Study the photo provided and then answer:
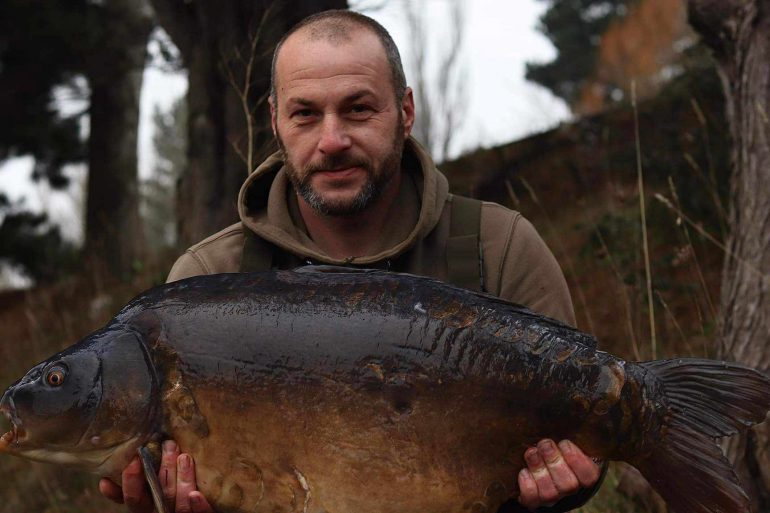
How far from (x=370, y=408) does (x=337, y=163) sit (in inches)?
34.5

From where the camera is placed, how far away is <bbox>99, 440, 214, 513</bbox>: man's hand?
7.02ft

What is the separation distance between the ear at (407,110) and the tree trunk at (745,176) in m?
1.72

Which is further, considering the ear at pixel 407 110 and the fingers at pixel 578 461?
the ear at pixel 407 110

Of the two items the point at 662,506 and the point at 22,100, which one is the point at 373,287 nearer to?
the point at 662,506

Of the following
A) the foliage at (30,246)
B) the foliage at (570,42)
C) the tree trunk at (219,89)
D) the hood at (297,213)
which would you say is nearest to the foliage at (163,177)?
the foliage at (570,42)

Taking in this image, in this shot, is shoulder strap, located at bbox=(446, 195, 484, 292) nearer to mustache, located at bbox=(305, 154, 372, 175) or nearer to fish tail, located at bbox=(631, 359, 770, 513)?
mustache, located at bbox=(305, 154, 372, 175)

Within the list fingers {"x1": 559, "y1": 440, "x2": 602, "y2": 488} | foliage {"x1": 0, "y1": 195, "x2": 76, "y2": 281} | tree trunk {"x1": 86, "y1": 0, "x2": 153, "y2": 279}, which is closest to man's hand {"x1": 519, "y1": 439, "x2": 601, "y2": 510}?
fingers {"x1": 559, "y1": 440, "x2": 602, "y2": 488}

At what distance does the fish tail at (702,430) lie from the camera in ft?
6.96

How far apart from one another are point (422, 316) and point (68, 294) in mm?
7886

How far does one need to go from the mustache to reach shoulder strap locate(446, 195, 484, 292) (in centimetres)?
34

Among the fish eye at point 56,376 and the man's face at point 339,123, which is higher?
the man's face at point 339,123

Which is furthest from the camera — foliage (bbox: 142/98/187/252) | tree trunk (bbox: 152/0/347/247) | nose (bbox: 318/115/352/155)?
foliage (bbox: 142/98/187/252)

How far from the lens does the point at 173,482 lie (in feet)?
7.07

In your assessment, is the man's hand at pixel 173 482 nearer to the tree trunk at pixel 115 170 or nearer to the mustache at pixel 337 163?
the mustache at pixel 337 163
